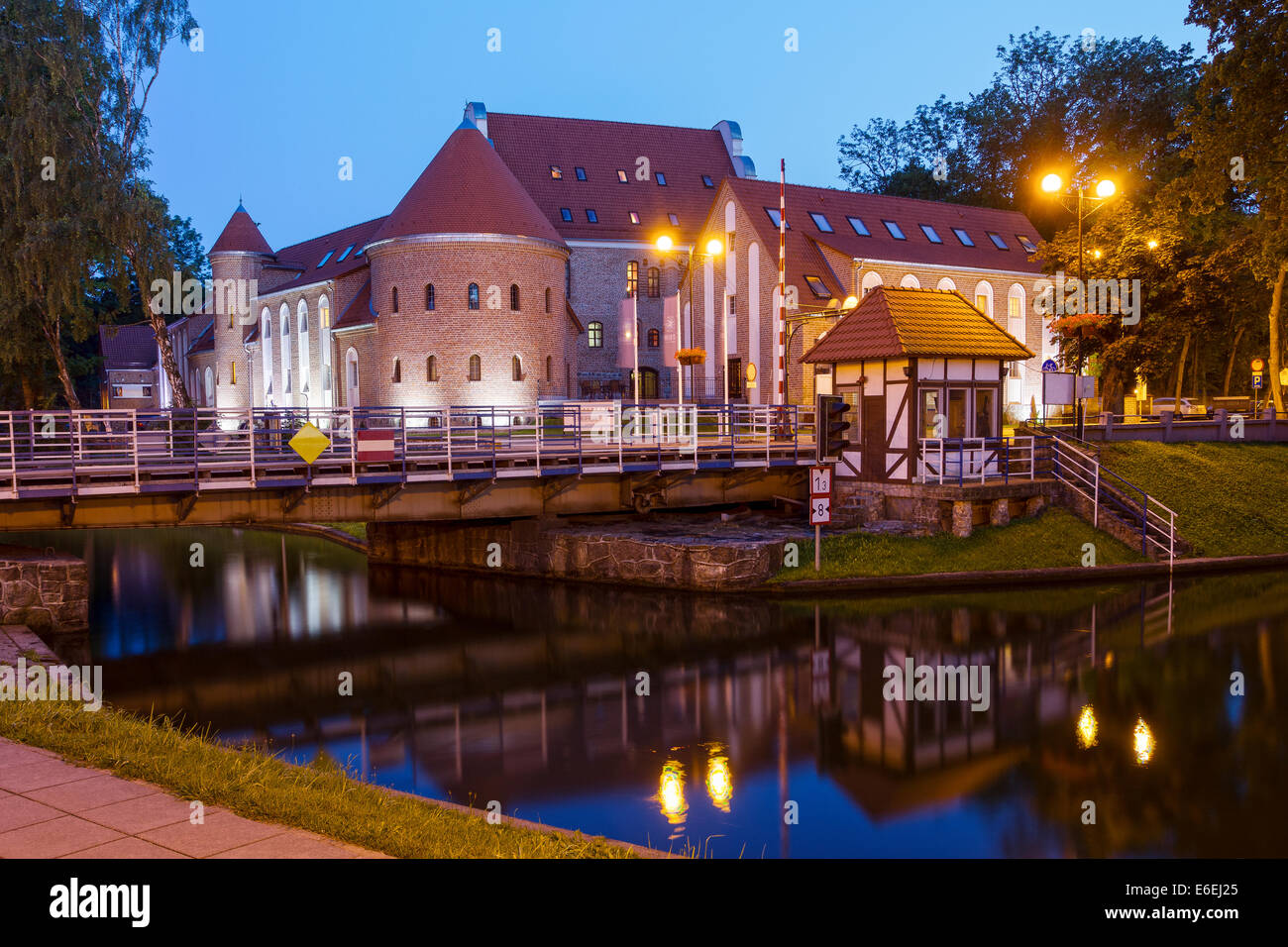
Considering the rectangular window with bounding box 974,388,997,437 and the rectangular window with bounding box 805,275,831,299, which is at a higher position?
the rectangular window with bounding box 805,275,831,299

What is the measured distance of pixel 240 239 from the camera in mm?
60031

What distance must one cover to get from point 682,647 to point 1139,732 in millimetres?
7165

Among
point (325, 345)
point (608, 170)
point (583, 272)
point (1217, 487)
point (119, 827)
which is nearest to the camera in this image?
point (119, 827)

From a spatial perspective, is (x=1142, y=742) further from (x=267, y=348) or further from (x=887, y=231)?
(x=267, y=348)

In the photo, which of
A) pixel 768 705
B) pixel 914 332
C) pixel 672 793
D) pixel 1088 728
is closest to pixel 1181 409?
pixel 914 332

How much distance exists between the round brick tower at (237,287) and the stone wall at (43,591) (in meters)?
45.1

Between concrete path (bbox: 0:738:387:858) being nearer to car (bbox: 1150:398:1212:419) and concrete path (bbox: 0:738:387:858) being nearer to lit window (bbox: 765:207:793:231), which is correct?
lit window (bbox: 765:207:793:231)

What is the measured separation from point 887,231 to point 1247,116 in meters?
17.9

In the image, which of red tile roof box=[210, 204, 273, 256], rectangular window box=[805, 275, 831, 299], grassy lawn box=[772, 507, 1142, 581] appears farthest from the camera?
red tile roof box=[210, 204, 273, 256]

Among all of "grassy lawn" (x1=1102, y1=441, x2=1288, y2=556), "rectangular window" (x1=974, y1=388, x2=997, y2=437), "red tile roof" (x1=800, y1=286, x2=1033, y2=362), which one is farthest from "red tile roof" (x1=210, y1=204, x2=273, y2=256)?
"grassy lawn" (x1=1102, y1=441, x2=1288, y2=556)

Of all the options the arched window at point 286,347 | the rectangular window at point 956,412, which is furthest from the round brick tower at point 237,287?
the rectangular window at point 956,412

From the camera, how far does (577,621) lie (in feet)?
63.2

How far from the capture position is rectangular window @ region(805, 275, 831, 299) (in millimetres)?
38344

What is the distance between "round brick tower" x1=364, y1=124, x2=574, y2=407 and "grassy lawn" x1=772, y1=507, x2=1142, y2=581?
799 inches
